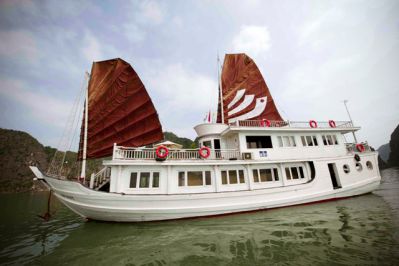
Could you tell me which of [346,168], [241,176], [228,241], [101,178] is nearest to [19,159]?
[101,178]

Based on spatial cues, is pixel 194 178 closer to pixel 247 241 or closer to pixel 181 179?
pixel 181 179

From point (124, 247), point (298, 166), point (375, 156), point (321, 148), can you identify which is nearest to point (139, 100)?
point (124, 247)

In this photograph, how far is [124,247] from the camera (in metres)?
5.29

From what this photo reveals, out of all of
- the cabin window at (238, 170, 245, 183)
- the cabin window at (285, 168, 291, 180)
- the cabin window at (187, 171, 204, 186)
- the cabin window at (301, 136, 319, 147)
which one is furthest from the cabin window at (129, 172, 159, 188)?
the cabin window at (301, 136, 319, 147)

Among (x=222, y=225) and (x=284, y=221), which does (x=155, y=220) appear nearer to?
(x=222, y=225)

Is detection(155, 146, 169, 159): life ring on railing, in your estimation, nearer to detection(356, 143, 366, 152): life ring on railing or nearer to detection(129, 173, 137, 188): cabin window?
detection(129, 173, 137, 188): cabin window

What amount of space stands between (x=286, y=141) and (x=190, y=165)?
7.04 metres

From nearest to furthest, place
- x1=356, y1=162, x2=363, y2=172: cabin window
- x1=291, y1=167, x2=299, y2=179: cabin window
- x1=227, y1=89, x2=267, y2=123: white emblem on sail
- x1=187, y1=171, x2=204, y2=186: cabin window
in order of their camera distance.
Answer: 1. x1=187, y1=171, x2=204, y2=186: cabin window
2. x1=291, y1=167, x2=299, y2=179: cabin window
3. x1=356, y1=162, x2=363, y2=172: cabin window
4. x1=227, y1=89, x2=267, y2=123: white emblem on sail

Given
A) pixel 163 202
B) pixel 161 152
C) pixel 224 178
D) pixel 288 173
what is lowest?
pixel 163 202

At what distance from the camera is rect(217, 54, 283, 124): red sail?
45.7 feet

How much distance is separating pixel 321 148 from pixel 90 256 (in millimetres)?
13801

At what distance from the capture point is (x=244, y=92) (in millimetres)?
14398

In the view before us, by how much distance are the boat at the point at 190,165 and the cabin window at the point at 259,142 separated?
0.22ft

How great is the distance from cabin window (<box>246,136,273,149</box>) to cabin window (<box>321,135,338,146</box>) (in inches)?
173
